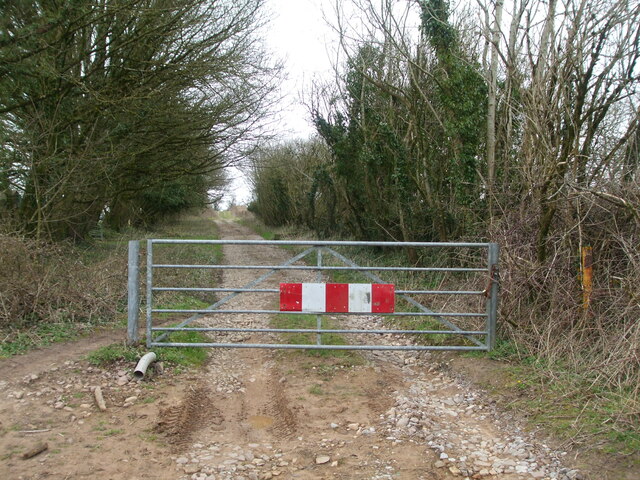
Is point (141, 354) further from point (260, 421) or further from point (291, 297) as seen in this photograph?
point (260, 421)

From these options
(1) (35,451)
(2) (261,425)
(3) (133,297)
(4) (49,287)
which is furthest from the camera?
(4) (49,287)

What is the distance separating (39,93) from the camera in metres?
10.4

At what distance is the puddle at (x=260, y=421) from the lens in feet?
15.4

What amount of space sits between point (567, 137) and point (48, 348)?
6.74 meters

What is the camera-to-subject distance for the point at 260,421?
480 cm

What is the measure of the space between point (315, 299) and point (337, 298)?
0.27m

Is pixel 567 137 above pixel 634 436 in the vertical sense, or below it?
above

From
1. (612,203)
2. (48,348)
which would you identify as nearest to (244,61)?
(48,348)

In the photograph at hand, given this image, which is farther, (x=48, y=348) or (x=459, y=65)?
(x=459, y=65)

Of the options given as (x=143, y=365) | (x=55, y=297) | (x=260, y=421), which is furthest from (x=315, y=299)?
(x=55, y=297)

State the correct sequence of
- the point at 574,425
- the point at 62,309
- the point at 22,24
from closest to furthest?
the point at 574,425 < the point at 62,309 < the point at 22,24

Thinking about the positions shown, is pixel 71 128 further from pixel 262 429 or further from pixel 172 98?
pixel 262 429

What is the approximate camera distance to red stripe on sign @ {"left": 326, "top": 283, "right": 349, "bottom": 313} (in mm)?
6301

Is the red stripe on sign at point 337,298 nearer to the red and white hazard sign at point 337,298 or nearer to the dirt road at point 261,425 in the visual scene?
the red and white hazard sign at point 337,298
